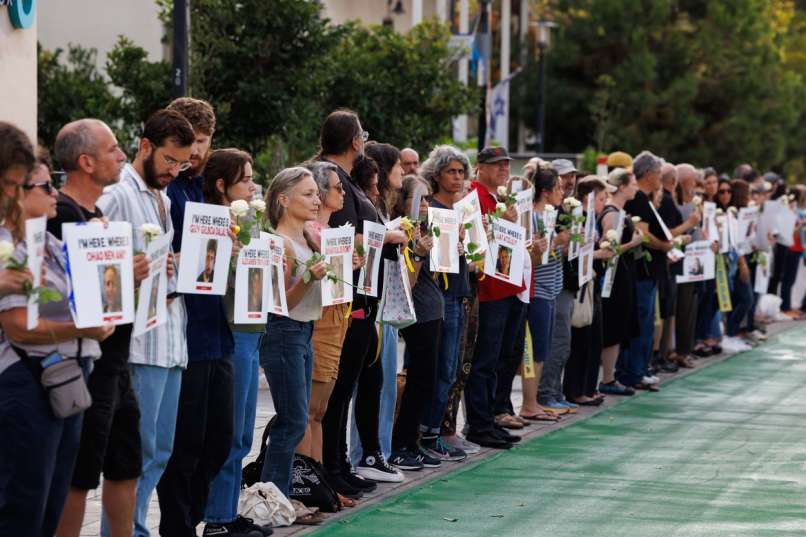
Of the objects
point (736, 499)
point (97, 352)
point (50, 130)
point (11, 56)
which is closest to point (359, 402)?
point (736, 499)

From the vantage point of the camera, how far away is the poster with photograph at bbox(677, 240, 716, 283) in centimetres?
1736

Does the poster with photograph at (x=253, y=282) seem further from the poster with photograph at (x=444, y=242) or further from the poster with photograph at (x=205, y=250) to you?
the poster with photograph at (x=444, y=242)

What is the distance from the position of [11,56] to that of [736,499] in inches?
334

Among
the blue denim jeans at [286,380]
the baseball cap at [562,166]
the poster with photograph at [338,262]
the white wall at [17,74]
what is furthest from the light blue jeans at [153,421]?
the white wall at [17,74]

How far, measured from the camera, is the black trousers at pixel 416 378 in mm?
10430

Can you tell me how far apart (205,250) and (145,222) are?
0.45 meters

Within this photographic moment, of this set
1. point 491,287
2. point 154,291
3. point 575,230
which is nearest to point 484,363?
point 491,287

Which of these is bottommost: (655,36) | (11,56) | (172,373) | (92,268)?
(172,373)

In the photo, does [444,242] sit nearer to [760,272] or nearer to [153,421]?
[153,421]

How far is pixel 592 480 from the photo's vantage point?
10414 mm

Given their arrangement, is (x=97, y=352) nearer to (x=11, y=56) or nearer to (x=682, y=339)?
(x=11, y=56)

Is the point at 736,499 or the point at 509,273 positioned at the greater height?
the point at 509,273

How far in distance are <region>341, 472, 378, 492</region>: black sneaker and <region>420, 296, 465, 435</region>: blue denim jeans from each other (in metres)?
1.23

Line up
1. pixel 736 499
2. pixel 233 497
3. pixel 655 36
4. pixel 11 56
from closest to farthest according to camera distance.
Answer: pixel 233 497
pixel 736 499
pixel 11 56
pixel 655 36
